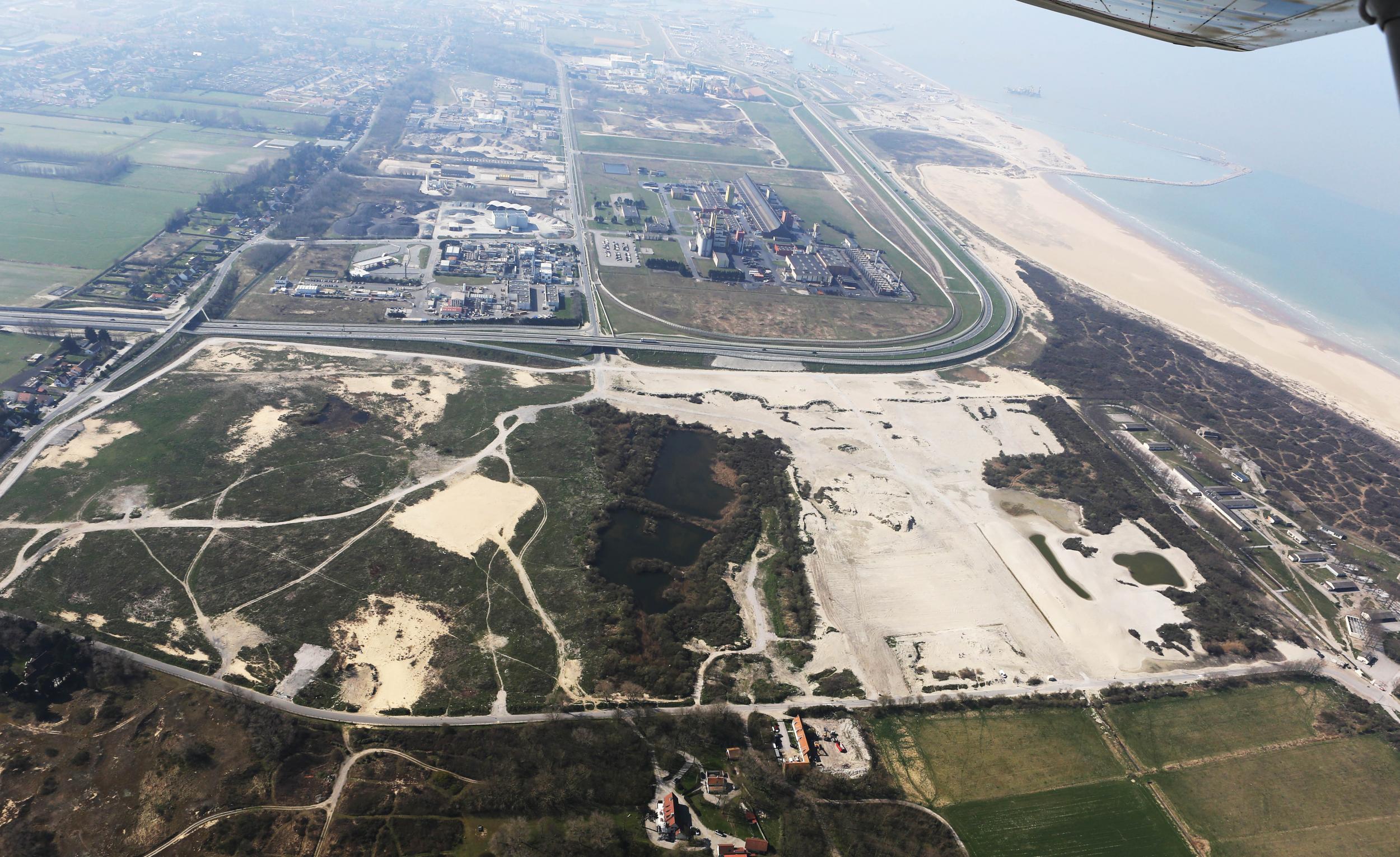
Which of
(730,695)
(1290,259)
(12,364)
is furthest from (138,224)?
(1290,259)

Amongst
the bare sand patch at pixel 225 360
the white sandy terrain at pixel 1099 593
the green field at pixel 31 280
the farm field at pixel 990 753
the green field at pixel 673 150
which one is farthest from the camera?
the green field at pixel 673 150

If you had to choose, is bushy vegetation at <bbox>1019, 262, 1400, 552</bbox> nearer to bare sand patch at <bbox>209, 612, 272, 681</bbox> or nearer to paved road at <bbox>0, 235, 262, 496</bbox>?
bare sand patch at <bbox>209, 612, 272, 681</bbox>

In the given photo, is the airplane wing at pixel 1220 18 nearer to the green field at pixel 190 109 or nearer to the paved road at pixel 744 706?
the paved road at pixel 744 706

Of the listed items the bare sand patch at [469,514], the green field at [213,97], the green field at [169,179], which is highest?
the green field at [213,97]

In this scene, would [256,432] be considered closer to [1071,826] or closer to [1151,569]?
[1071,826]

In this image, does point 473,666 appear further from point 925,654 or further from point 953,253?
point 953,253

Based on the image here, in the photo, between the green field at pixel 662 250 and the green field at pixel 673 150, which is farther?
the green field at pixel 673 150

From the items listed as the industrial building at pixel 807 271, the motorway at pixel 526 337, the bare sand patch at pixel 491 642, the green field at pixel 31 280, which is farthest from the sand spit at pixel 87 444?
the industrial building at pixel 807 271

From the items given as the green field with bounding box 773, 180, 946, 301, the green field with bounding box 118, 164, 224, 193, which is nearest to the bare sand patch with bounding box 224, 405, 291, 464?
the green field with bounding box 118, 164, 224, 193
